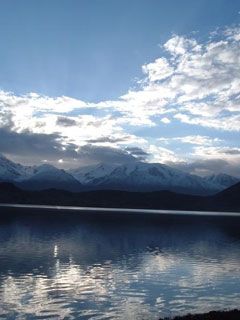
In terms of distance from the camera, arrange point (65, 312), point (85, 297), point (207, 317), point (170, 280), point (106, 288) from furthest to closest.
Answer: point (170, 280) → point (106, 288) → point (85, 297) → point (65, 312) → point (207, 317)

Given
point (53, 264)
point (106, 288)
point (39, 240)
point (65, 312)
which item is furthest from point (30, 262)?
point (39, 240)

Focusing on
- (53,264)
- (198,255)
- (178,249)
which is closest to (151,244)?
(178,249)

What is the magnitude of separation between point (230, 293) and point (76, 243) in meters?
53.0

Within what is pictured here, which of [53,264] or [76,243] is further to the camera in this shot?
[76,243]

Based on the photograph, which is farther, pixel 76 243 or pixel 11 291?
pixel 76 243

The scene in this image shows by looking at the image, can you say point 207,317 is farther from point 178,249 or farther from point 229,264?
Answer: point 178,249

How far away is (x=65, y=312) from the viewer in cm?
4169

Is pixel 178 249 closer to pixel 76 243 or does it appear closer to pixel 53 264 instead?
pixel 76 243

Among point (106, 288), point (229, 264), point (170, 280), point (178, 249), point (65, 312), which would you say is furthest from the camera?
point (178, 249)

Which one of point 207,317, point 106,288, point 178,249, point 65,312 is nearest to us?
point 207,317

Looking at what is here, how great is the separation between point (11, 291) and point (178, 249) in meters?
52.3

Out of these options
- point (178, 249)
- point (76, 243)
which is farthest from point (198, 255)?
point (76, 243)

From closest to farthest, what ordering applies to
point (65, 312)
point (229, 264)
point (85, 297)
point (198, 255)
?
1. point (65, 312)
2. point (85, 297)
3. point (229, 264)
4. point (198, 255)

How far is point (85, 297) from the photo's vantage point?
158 ft
